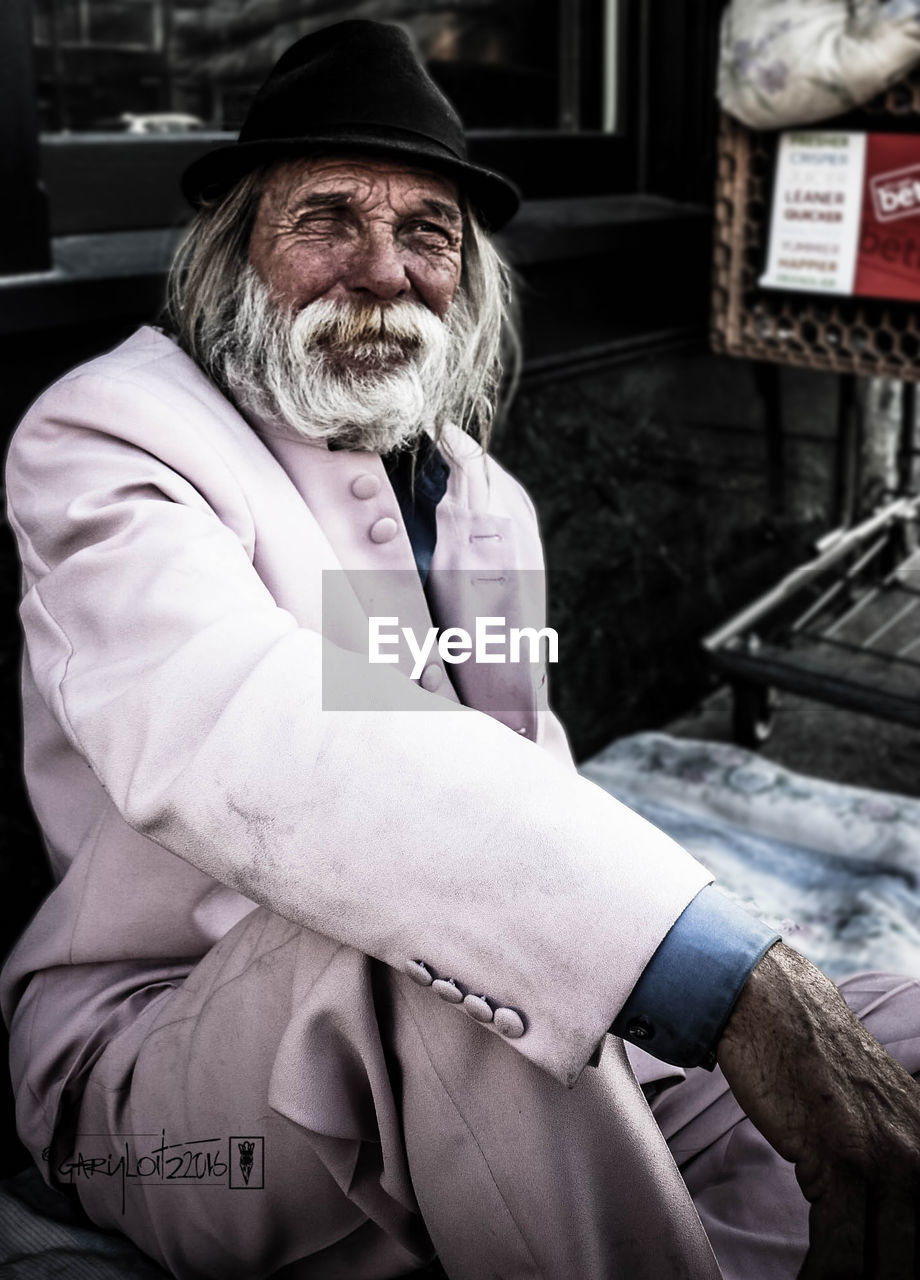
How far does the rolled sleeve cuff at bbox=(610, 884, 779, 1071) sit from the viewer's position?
1.18 metres

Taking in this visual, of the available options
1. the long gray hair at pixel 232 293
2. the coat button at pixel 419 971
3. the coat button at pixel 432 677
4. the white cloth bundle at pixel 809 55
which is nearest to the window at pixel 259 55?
the white cloth bundle at pixel 809 55

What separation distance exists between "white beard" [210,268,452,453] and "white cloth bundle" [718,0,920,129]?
145 cm

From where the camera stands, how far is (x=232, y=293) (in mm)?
1956

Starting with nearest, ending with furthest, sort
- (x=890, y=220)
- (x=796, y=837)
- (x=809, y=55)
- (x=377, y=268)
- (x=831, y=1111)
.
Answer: (x=831, y=1111) → (x=377, y=268) → (x=809, y=55) → (x=890, y=220) → (x=796, y=837)

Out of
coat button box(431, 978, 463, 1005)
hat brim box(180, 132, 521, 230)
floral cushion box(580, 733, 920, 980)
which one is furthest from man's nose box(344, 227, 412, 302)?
floral cushion box(580, 733, 920, 980)

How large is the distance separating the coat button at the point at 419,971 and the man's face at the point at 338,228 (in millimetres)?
1056

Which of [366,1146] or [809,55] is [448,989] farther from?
[809,55]

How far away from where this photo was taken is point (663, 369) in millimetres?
3797

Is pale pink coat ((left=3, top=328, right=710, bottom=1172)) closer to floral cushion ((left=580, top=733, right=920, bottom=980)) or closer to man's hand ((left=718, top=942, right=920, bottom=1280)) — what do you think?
man's hand ((left=718, top=942, right=920, bottom=1280))

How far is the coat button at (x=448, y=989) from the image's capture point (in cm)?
123

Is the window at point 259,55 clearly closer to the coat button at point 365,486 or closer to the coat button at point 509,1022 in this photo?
the coat button at point 365,486

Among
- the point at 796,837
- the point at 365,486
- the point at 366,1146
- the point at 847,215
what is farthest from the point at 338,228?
the point at 796,837

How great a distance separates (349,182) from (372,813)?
1067 mm
